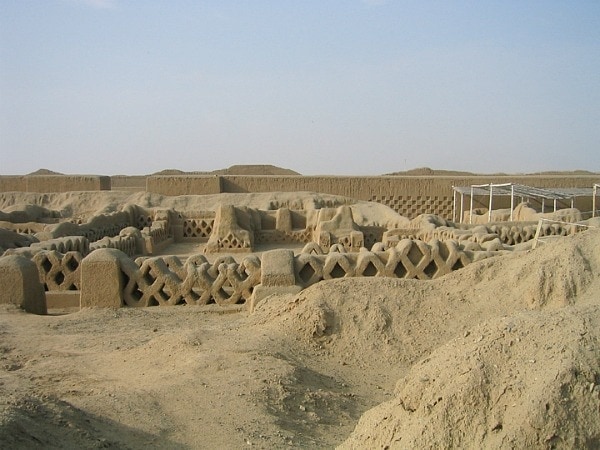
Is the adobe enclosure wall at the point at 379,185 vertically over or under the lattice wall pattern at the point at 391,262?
over

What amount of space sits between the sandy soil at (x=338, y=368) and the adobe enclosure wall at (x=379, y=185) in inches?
710

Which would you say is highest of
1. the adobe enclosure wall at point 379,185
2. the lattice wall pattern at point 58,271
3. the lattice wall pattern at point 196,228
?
the adobe enclosure wall at point 379,185

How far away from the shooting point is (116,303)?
22.1ft

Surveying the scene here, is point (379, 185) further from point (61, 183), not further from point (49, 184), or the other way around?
point (49, 184)

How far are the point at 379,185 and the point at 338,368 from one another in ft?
66.0

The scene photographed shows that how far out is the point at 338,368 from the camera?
4762mm

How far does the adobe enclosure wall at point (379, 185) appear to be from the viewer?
23891mm

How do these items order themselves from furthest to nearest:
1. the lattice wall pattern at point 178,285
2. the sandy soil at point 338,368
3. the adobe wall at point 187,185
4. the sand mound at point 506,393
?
the adobe wall at point 187,185 < the lattice wall pattern at point 178,285 < the sandy soil at point 338,368 < the sand mound at point 506,393

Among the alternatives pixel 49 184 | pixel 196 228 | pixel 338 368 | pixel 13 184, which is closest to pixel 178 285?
pixel 338 368

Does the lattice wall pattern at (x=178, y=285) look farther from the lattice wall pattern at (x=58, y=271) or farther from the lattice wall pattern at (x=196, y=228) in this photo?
the lattice wall pattern at (x=196, y=228)

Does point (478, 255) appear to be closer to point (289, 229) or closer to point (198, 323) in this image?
point (198, 323)

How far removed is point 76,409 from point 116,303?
3.65 meters

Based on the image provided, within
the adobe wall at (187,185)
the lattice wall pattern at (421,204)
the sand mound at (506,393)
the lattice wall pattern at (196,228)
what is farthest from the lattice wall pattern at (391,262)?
the adobe wall at (187,185)

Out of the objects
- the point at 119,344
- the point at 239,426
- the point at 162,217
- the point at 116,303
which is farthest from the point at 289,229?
the point at 239,426
